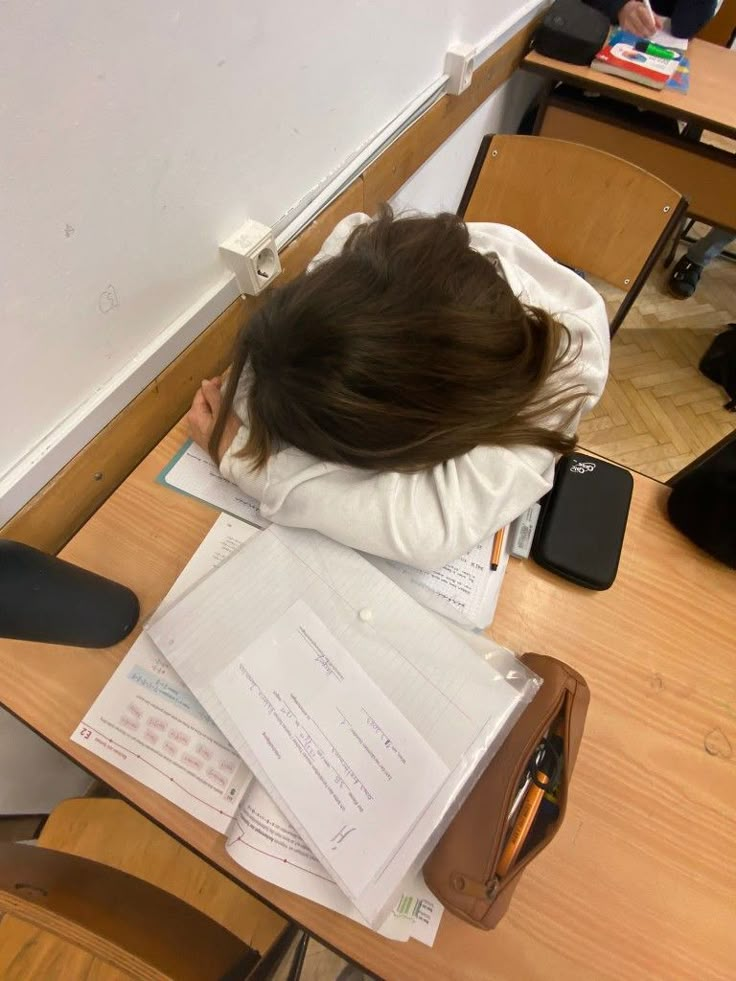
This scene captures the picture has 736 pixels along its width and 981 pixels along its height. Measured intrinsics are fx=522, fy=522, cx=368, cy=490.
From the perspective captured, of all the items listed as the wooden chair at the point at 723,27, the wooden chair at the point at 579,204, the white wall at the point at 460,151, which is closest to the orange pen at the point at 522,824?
the wooden chair at the point at 579,204

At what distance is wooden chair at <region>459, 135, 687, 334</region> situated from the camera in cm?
89

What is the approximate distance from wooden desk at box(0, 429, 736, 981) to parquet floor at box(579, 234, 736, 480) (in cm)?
89

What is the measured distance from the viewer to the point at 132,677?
0.52m

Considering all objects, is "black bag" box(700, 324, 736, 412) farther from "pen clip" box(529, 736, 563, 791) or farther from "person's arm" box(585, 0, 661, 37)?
"pen clip" box(529, 736, 563, 791)

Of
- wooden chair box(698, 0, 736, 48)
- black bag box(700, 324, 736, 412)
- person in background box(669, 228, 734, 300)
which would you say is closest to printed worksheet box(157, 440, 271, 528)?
black bag box(700, 324, 736, 412)

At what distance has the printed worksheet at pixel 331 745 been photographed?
437 mm

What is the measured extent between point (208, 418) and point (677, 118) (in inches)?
54.2

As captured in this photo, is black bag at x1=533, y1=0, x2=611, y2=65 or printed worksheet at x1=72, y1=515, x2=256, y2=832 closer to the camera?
printed worksheet at x1=72, y1=515, x2=256, y2=832

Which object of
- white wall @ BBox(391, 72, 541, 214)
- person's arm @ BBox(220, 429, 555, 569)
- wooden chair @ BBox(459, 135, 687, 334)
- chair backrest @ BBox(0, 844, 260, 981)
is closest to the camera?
chair backrest @ BBox(0, 844, 260, 981)

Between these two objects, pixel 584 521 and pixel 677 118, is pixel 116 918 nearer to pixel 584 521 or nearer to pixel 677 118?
pixel 584 521

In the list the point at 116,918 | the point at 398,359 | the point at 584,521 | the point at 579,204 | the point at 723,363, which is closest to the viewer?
the point at 116,918

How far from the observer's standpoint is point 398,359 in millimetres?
499

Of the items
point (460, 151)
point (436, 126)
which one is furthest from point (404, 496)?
point (460, 151)

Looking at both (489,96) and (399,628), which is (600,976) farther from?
(489,96)
